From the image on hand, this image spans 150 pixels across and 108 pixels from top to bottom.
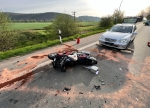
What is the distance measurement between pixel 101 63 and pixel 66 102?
2924mm

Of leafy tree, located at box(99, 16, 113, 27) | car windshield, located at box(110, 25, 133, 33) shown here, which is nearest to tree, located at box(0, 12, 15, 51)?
car windshield, located at box(110, 25, 133, 33)

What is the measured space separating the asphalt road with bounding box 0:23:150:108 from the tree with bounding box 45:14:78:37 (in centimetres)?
1033

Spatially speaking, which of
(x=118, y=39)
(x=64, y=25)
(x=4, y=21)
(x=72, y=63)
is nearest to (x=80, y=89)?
(x=72, y=63)

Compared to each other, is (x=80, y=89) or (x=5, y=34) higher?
(x=5, y=34)

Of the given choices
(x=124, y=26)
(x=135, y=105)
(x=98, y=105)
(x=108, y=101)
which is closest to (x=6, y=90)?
(x=98, y=105)

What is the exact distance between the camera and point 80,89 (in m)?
3.16

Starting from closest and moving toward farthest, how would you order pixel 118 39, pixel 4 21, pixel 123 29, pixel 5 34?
pixel 118 39 → pixel 123 29 → pixel 4 21 → pixel 5 34

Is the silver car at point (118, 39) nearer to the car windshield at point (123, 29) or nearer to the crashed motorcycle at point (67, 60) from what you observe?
the car windshield at point (123, 29)

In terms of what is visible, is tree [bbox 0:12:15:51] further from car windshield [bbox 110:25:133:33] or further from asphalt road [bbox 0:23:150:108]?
car windshield [bbox 110:25:133:33]

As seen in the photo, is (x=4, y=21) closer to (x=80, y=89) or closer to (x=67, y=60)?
(x=67, y=60)

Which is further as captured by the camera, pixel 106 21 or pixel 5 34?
pixel 106 21

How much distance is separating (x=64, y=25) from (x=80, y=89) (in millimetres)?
12045

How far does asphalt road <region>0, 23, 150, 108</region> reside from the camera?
8.66 ft

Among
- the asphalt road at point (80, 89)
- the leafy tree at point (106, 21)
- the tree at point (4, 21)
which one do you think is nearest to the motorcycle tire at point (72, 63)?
the asphalt road at point (80, 89)
